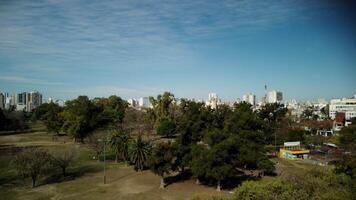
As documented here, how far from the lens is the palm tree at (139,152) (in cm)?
2833

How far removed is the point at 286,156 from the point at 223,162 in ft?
62.1

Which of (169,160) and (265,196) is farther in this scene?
(169,160)

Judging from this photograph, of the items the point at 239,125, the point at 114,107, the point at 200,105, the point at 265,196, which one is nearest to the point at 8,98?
the point at 114,107

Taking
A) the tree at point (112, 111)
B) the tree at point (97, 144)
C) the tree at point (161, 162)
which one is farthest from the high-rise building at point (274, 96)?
the tree at point (161, 162)

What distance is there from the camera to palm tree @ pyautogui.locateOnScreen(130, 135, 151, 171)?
28.3 m

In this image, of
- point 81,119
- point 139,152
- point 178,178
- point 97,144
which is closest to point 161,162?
point 178,178

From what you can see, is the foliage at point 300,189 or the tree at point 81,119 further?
the tree at point 81,119

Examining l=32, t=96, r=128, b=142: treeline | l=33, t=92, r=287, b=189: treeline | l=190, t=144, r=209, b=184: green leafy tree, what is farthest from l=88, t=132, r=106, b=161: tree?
l=190, t=144, r=209, b=184: green leafy tree

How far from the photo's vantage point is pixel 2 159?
32781 mm

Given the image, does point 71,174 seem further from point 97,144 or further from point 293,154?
point 293,154

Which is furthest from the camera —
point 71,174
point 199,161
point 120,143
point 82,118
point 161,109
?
point 161,109

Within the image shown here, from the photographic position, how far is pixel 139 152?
28406 mm

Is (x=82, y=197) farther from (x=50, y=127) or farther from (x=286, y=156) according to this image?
(x=50, y=127)

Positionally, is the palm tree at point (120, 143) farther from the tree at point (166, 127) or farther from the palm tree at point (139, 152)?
the tree at point (166, 127)
